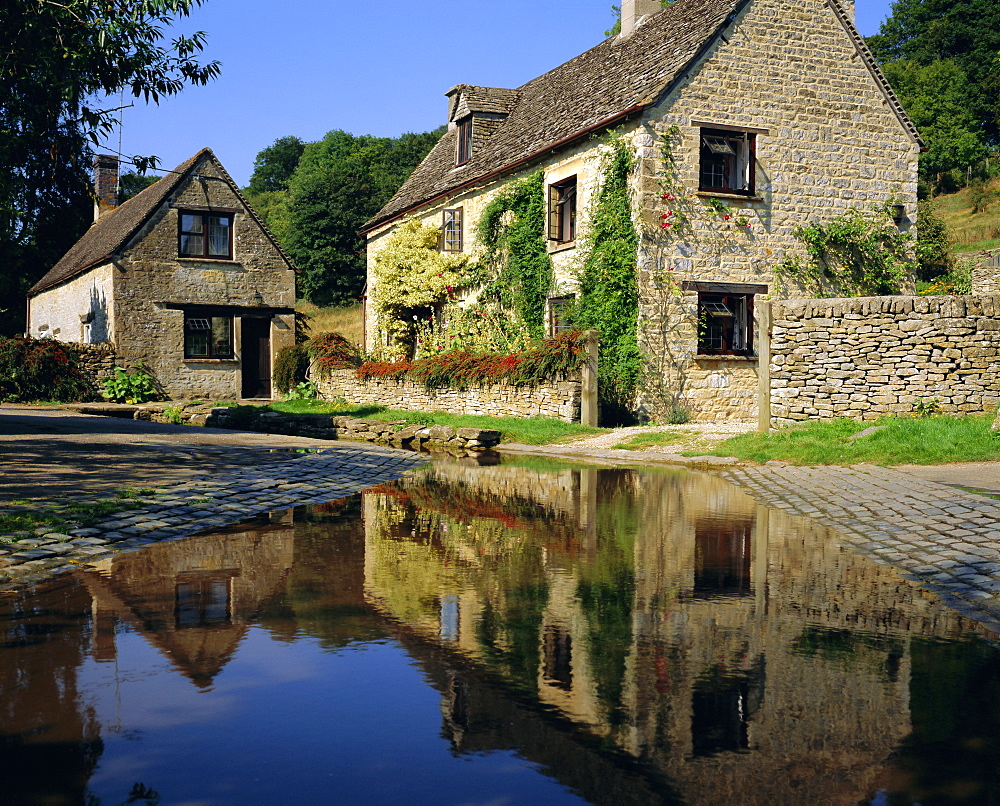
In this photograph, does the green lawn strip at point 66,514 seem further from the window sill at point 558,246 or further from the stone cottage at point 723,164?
the window sill at point 558,246

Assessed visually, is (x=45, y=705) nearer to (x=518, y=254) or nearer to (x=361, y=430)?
(x=361, y=430)

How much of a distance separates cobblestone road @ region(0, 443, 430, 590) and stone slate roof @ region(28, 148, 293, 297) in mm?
21864

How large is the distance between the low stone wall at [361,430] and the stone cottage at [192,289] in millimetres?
8356

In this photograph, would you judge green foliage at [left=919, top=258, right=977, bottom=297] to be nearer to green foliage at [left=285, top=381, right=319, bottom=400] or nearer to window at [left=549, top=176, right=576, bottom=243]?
window at [left=549, top=176, right=576, bottom=243]

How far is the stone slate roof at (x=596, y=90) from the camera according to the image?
2167 centimetres

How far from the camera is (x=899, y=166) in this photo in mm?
23891

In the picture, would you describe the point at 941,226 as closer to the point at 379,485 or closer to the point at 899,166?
the point at 899,166

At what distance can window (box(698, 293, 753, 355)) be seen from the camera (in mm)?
22219

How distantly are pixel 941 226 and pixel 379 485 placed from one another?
3102 cm

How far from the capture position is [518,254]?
83.9ft

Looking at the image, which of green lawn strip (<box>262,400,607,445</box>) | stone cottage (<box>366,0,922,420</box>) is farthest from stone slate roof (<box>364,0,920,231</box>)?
green lawn strip (<box>262,400,607,445</box>)

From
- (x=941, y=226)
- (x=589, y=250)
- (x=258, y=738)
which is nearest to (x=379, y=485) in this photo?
(x=258, y=738)

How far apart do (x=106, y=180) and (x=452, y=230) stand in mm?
19510

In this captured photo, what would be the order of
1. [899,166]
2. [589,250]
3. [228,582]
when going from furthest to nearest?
[899,166] < [589,250] < [228,582]
